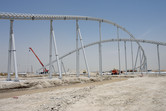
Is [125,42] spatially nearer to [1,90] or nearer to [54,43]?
[54,43]

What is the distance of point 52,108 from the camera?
597 cm


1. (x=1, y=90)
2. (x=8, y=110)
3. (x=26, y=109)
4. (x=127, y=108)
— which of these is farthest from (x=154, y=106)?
(x=1, y=90)

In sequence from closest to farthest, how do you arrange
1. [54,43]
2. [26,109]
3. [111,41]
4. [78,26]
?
[26,109] < [54,43] < [78,26] < [111,41]

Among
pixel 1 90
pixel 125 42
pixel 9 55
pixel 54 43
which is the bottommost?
pixel 1 90

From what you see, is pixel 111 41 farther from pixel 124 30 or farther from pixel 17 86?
pixel 17 86

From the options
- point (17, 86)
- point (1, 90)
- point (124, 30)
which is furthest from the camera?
point (124, 30)

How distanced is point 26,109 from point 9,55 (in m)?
12.1

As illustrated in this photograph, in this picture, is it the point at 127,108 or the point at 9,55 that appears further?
the point at 9,55

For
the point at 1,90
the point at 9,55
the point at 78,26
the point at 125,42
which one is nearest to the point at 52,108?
the point at 1,90

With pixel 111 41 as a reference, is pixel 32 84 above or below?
below

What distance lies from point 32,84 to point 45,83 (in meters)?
1.49

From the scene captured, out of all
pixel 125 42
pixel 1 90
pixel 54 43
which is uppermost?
pixel 125 42

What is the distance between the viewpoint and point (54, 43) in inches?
803

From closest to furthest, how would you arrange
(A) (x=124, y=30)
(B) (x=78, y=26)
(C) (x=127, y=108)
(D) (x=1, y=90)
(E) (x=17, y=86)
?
(C) (x=127, y=108) < (D) (x=1, y=90) < (E) (x=17, y=86) < (B) (x=78, y=26) < (A) (x=124, y=30)
